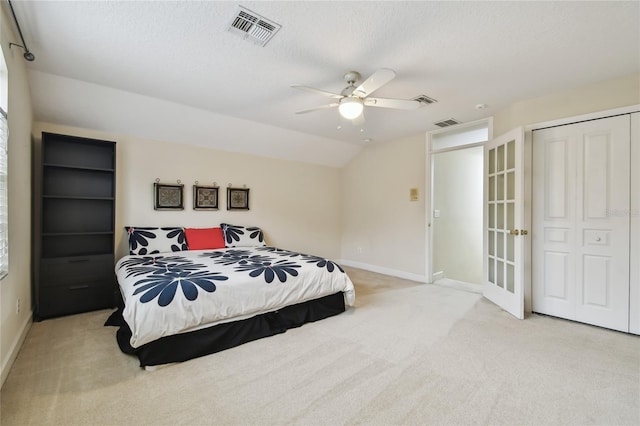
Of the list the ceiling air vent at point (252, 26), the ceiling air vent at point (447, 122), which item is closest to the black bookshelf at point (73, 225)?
the ceiling air vent at point (252, 26)

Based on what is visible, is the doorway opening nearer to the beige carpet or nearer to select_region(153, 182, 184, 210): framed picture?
the beige carpet

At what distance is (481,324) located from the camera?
2795 mm

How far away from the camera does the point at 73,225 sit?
129 inches

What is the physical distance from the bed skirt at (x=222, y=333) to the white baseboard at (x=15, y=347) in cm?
57

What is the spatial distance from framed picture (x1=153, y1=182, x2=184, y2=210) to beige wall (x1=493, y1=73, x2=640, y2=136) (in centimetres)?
437

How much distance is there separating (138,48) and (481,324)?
390 cm

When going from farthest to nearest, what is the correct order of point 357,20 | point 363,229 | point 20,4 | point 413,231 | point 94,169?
1. point 363,229
2. point 413,231
3. point 94,169
4. point 357,20
5. point 20,4

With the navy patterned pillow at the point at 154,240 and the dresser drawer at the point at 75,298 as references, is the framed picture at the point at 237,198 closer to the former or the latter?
the navy patterned pillow at the point at 154,240

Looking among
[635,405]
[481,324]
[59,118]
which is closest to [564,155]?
[481,324]

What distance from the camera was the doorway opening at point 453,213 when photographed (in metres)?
4.44

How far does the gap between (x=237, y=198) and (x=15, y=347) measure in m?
2.99

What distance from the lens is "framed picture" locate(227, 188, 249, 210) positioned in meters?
4.60

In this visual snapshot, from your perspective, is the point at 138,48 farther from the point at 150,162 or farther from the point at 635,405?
the point at 635,405

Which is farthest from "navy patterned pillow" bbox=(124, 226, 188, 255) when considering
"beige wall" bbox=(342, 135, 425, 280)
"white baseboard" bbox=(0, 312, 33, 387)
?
"beige wall" bbox=(342, 135, 425, 280)
